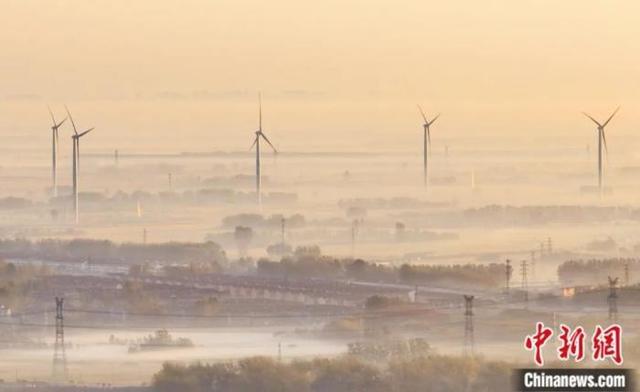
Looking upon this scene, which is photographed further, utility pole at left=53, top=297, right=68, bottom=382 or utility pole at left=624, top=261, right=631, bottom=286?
utility pole at left=624, top=261, right=631, bottom=286

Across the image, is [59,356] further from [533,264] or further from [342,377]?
[533,264]

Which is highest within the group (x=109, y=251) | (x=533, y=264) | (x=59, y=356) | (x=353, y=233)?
(x=353, y=233)

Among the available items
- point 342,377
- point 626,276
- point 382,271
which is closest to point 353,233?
point 382,271

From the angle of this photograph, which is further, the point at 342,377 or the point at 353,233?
the point at 353,233

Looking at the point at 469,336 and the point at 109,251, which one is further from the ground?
the point at 109,251

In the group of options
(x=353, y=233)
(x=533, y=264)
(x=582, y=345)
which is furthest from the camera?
(x=353, y=233)

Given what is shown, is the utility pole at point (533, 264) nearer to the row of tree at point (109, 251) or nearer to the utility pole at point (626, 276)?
the utility pole at point (626, 276)

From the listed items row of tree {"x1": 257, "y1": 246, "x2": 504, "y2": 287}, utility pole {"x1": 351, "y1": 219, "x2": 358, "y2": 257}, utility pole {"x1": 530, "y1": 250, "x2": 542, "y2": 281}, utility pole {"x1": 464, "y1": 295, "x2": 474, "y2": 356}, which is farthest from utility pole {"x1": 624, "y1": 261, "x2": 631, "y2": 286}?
utility pole {"x1": 351, "y1": 219, "x2": 358, "y2": 257}

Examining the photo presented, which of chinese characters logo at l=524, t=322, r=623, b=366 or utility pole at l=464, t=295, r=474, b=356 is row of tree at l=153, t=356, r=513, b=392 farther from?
chinese characters logo at l=524, t=322, r=623, b=366

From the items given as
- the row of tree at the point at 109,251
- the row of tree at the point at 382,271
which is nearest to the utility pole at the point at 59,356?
the row of tree at the point at 382,271

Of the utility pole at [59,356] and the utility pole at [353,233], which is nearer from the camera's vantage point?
the utility pole at [59,356]

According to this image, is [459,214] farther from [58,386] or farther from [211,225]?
[58,386]

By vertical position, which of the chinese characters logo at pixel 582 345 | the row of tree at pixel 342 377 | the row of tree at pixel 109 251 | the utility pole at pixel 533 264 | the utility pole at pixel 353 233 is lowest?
the row of tree at pixel 342 377
